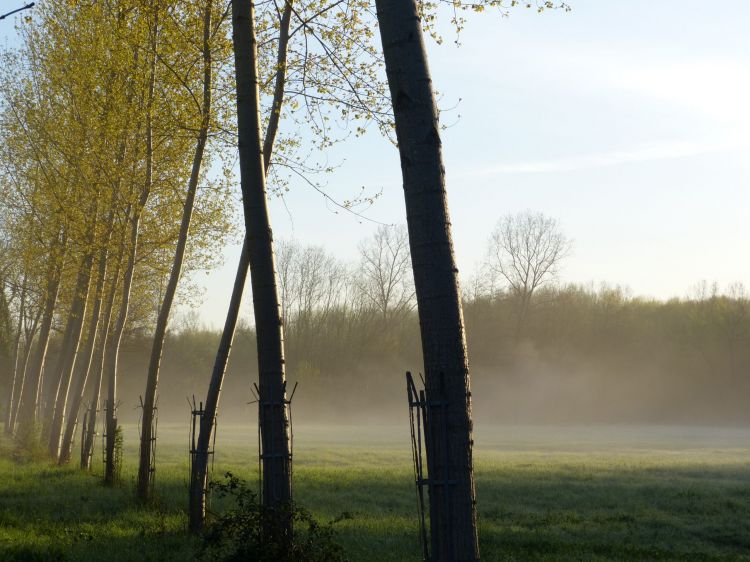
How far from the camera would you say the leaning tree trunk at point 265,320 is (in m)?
7.84

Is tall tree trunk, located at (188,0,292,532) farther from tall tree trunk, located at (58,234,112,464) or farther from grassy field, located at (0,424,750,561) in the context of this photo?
tall tree trunk, located at (58,234,112,464)

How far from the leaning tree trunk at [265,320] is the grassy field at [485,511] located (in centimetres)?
82

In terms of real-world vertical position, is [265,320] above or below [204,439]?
above

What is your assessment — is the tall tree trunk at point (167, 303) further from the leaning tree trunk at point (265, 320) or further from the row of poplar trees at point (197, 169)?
the leaning tree trunk at point (265, 320)

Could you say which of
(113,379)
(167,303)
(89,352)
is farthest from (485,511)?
(89,352)

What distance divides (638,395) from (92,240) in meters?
58.8

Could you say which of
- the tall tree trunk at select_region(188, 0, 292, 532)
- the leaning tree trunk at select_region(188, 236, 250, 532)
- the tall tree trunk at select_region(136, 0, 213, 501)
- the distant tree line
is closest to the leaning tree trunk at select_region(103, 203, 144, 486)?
the tall tree trunk at select_region(136, 0, 213, 501)

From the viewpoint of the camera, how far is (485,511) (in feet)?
47.8

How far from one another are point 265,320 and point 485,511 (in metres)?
8.10

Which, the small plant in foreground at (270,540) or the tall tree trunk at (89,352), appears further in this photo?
the tall tree trunk at (89,352)

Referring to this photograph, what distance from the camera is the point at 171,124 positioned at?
1279 centimetres

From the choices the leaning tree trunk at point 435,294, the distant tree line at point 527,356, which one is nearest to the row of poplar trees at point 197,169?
the leaning tree trunk at point 435,294

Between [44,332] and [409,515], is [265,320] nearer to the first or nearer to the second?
[409,515]

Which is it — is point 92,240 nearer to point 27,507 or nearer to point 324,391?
point 27,507
